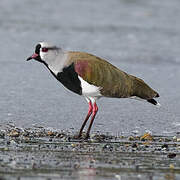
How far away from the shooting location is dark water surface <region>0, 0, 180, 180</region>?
25.9 feet

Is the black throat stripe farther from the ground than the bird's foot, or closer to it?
farther from the ground

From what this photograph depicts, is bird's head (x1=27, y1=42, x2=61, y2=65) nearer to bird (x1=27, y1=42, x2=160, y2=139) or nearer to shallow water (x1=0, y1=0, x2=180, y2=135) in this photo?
bird (x1=27, y1=42, x2=160, y2=139)

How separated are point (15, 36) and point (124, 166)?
30.5ft

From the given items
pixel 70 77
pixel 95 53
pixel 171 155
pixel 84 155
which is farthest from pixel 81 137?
pixel 95 53

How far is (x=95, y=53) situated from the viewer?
12.8 m

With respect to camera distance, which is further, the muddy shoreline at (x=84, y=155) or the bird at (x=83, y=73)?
the bird at (x=83, y=73)

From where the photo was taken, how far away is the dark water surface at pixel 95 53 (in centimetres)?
789

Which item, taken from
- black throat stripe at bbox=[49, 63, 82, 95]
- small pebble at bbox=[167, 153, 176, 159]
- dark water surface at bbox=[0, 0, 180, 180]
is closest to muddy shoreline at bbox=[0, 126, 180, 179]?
small pebble at bbox=[167, 153, 176, 159]

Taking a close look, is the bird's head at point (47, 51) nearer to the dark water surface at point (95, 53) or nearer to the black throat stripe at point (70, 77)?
the black throat stripe at point (70, 77)


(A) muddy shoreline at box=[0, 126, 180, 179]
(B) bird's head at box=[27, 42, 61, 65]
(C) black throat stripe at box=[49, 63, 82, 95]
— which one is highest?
(B) bird's head at box=[27, 42, 61, 65]

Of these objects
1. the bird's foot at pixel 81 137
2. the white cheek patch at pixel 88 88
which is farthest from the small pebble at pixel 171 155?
the white cheek patch at pixel 88 88

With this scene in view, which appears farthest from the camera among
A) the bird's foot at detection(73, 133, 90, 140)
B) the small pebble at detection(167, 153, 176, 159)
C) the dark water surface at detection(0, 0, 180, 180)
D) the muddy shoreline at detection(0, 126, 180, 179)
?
the dark water surface at detection(0, 0, 180, 180)

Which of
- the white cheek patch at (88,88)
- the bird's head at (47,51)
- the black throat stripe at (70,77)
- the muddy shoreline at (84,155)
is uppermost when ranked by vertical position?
the bird's head at (47,51)

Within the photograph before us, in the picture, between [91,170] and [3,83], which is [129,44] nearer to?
[3,83]
